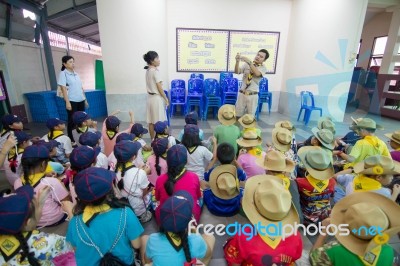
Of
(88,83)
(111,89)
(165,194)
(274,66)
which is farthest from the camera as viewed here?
(88,83)

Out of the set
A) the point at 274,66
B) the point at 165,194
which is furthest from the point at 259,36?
Answer: the point at 165,194

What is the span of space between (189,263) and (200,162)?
129 centimetres

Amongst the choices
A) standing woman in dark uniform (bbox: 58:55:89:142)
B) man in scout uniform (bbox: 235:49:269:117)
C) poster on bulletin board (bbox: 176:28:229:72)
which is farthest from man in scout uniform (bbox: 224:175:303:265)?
poster on bulletin board (bbox: 176:28:229:72)

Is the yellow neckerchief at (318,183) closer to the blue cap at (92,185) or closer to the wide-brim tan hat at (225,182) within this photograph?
the wide-brim tan hat at (225,182)

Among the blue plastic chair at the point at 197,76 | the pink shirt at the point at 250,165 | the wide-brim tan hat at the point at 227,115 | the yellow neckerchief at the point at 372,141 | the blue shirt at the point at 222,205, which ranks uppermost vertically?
the blue plastic chair at the point at 197,76

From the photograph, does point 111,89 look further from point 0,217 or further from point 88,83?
point 88,83

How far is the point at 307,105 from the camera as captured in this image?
19.6 ft

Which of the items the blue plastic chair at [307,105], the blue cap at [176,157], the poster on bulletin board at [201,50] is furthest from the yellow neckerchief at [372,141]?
the poster on bulletin board at [201,50]

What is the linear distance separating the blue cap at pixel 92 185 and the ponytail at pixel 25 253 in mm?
313

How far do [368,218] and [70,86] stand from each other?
4.06 meters

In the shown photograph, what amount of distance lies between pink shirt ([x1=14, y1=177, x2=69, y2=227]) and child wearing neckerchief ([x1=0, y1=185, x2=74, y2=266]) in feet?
1.73

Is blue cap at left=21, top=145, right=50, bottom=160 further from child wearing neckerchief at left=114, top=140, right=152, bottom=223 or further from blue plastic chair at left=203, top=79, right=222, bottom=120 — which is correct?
blue plastic chair at left=203, top=79, right=222, bottom=120

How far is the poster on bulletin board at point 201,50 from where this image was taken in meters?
6.32

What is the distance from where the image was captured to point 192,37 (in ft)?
20.8
